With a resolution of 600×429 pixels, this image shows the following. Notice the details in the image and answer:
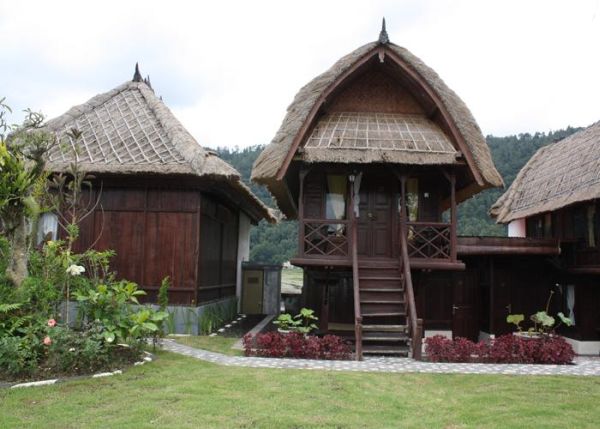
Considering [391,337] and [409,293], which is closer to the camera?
[409,293]

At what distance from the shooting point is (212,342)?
11.3 metres

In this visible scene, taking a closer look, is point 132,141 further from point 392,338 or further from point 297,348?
point 392,338

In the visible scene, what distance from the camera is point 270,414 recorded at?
6172 millimetres

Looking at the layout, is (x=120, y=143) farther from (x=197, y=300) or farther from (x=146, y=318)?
(x=146, y=318)

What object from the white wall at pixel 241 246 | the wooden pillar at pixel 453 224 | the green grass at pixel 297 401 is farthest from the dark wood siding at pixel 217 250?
the wooden pillar at pixel 453 224

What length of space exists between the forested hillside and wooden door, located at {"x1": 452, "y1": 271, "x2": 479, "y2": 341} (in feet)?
Answer: 43.7

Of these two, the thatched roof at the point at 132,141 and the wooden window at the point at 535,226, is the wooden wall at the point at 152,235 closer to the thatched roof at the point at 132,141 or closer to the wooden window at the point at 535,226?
the thatched roof at the point at 132,141

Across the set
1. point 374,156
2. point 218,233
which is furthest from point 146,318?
point 218,233

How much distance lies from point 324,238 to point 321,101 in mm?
2835

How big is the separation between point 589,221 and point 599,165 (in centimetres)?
135

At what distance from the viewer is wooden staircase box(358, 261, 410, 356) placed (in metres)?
10.7

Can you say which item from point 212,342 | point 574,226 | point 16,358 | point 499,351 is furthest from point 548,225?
point 16,358

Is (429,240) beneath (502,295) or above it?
above

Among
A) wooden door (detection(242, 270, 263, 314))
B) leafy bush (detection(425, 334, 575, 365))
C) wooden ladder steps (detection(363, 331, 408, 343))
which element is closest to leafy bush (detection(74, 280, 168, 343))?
wooden ladder steps (detection(363, 331, 408, 343))
